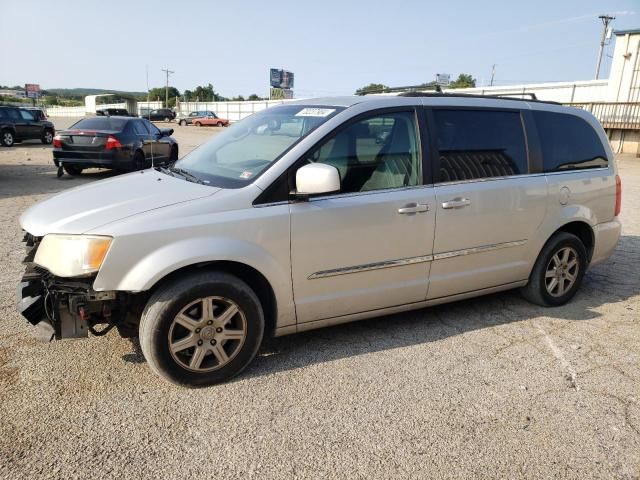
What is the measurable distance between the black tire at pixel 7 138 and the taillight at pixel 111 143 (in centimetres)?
1240

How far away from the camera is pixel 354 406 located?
288 cm

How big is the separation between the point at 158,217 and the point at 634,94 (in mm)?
24175

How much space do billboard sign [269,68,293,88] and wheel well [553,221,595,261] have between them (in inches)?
2801

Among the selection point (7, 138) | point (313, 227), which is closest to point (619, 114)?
point (313, 227)

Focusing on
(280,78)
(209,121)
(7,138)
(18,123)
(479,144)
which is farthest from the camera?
(280,78)

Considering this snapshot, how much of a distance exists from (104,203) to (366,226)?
5.61 ft

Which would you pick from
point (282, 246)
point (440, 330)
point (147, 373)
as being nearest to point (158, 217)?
point (282, 246)

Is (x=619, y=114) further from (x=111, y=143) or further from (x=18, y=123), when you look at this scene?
(x=18, y=123)

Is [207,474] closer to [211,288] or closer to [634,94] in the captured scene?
[211,288]

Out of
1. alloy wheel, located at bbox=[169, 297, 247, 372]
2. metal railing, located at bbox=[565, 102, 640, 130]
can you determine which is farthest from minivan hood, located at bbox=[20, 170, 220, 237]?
metal railing, located at bbox=[565, 102, 640, 130]

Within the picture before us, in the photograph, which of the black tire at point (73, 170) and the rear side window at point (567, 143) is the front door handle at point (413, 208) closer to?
the rear side window at point (567, 143)

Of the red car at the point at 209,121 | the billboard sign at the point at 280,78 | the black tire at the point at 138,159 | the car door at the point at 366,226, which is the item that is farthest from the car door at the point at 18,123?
the billboard sign at the point at 280,78

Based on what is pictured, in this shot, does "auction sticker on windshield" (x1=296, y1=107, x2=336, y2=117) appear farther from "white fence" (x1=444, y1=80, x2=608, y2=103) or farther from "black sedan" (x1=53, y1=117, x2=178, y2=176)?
"white fence" (x1=444, y1=80, x2=608, y2=103)

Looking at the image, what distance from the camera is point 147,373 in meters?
3.15
